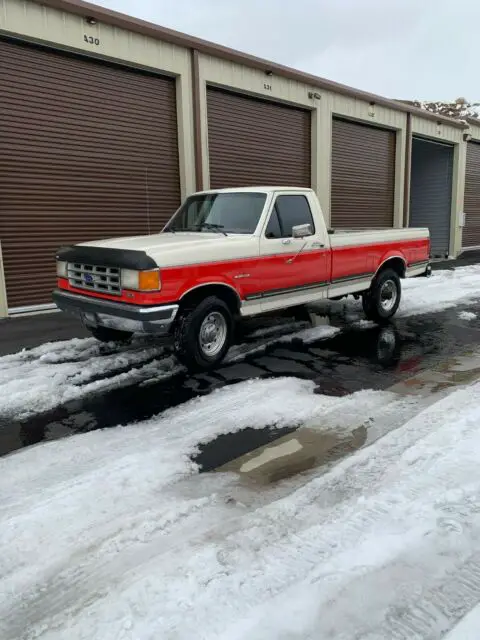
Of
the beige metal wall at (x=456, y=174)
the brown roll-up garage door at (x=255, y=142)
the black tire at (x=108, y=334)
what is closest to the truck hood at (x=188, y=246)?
the black tire at (x=108, y=334)

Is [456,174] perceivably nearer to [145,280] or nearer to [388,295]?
[388,295]

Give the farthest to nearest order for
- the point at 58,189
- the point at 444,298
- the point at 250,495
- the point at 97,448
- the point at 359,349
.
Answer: the point at 444,298, the point at 58,189, the point at 359,349, the point at 97,448, the point at 250,495

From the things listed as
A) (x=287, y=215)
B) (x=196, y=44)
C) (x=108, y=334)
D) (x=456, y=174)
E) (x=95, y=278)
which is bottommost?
(x=108, y=334)

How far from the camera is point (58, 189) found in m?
9.73

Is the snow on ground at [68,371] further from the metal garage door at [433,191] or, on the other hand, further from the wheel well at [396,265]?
the metal garage door at [433,191]

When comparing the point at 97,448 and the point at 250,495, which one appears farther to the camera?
the point at 97,448

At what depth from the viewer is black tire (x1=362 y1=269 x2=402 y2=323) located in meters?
8.30

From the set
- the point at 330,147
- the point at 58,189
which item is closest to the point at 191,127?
the point at 58,189

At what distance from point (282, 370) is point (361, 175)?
493 inches

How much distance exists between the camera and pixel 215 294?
5.98 meters

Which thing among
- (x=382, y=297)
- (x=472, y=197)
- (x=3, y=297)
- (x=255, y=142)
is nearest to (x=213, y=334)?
(x=382, y=297)

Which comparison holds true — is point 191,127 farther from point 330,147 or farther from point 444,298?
point 444,298

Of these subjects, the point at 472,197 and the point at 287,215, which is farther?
the point at 472,197

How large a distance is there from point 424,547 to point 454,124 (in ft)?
68.7
